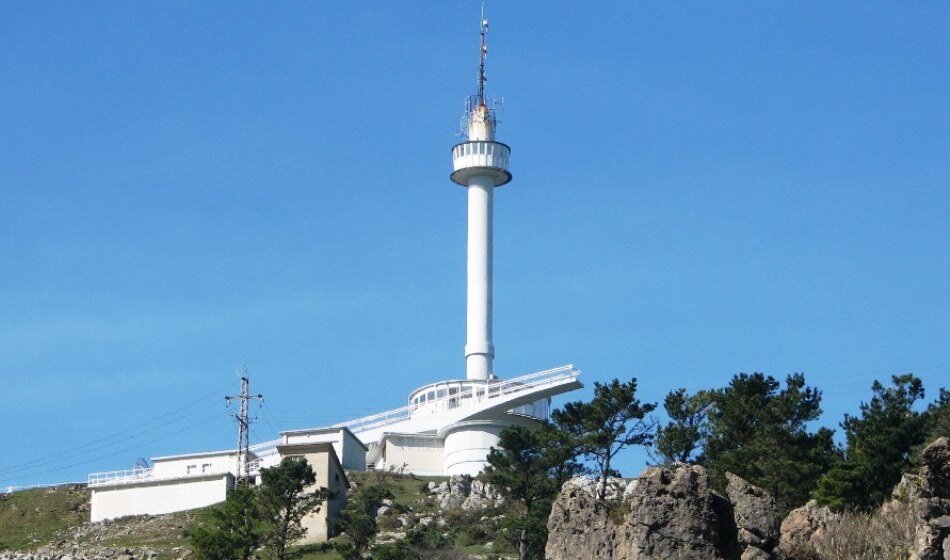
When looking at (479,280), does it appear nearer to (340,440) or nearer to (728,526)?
(340,440)

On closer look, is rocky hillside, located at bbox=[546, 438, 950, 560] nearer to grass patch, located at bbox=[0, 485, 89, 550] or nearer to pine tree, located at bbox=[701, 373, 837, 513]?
pine tree, located at bbox=[701, 373, 837, 513]

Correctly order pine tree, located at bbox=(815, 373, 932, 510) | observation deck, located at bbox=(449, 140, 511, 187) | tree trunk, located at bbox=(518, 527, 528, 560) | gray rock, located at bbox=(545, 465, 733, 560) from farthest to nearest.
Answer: observation deck, located at bbox=(449, 140, 511, 187) < tree trunk, located at bbox=(518, 527, 528, 560) < pine tree, located at bbox=(815, 373, 932, 510) < gray rock, located at bbox=(545, 465, 733, 560)

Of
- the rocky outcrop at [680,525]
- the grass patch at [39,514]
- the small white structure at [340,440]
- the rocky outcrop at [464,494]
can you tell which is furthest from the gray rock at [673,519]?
the small white structure at [340,440]

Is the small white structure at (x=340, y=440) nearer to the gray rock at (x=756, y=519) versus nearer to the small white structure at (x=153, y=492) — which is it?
the small white structure at (x=153, y=492)

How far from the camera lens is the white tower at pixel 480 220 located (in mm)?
81562

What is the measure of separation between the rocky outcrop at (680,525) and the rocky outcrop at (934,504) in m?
3.24

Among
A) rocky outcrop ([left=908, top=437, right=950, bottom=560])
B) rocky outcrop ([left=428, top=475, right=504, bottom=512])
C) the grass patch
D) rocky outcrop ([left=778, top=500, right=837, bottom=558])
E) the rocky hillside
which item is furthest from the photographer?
the grass patch

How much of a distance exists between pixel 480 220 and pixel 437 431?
12111 mm

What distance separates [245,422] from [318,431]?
12033mm

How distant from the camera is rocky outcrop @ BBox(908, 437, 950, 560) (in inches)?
989

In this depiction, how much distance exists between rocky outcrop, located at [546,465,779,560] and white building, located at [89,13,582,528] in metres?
35.5

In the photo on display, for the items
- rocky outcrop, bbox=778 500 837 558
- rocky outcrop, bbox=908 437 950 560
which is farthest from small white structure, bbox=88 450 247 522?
rocky outcrop, bbox=908 437 950 560

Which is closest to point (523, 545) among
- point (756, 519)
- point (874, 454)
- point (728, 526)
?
point (874, 454)

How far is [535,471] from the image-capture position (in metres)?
55.8
